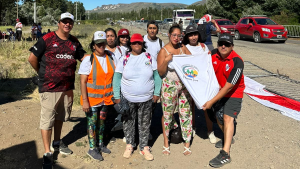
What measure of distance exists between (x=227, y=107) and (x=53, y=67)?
8.18 feet

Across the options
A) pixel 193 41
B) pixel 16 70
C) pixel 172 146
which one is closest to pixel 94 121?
pixel 172 146

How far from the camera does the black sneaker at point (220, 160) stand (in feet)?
12.2

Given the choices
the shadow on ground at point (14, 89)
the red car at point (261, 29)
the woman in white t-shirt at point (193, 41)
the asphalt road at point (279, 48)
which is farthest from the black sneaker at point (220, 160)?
the red car at point (261, 29)

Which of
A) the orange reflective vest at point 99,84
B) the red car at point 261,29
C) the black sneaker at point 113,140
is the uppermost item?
the red car at point 261,29

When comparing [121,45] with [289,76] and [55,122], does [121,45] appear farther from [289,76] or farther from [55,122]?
[289,76]

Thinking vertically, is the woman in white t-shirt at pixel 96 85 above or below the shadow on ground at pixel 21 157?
above

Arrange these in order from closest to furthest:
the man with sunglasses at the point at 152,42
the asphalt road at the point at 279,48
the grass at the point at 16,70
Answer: the man with sunglasses at the point at 152,42 → the grass at the point at 16,70 → the asphalt road at the point at 279,48

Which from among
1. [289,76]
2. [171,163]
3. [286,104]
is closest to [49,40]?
[171,163]

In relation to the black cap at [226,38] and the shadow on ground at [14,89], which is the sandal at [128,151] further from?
the shadow on ground at [14,89]

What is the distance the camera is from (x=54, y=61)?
3525 mm

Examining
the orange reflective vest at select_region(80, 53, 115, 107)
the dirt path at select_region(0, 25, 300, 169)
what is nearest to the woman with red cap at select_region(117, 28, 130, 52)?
the orange reflective vest at select_region(80, 53, 115, 107)

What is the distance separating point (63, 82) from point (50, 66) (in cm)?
28

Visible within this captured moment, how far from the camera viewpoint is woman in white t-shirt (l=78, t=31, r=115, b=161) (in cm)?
361

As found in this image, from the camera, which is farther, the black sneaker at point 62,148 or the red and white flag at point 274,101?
the red and white flag at point 274,101
